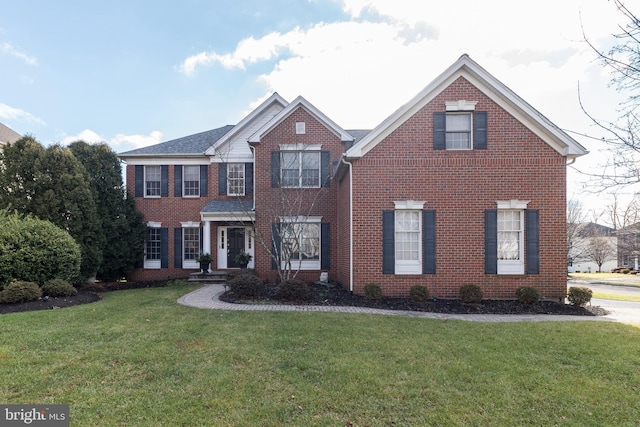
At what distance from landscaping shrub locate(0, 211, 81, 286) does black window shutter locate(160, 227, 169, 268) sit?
5.04m

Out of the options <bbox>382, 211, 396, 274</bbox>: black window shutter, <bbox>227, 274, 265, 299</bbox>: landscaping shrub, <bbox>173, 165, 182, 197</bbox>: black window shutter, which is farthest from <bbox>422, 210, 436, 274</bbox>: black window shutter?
<bbox>173, 165, 182, 197</bbox>: black window shutter

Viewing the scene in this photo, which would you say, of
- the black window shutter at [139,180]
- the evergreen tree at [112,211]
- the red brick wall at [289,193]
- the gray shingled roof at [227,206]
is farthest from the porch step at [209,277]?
the black window shutter at [139,180]

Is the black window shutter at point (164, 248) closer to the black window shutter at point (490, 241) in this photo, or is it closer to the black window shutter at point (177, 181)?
the black window shutter at point (177, 181)

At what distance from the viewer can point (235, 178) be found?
15430 millimetres

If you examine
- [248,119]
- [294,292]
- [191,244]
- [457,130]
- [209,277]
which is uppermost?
[248,119]

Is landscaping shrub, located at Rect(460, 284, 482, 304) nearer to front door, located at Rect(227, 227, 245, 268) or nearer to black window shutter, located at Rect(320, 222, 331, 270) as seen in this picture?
black window shutter, located at Rect(320, 222, 331, 270)

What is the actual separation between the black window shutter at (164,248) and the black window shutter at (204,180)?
2679 millimetres

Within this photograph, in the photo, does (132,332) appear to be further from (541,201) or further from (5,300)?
(541,201)

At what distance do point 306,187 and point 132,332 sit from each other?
8.66m

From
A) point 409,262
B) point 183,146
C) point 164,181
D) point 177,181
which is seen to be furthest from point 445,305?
point 183,146

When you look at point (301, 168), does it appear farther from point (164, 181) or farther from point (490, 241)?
point (490, 241)

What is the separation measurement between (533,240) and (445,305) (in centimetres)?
374

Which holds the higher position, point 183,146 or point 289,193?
point 183,146

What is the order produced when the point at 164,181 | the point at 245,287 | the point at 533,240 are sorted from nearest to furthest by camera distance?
the point at 245,287 < the point at 533,240 < the point at 164,181
